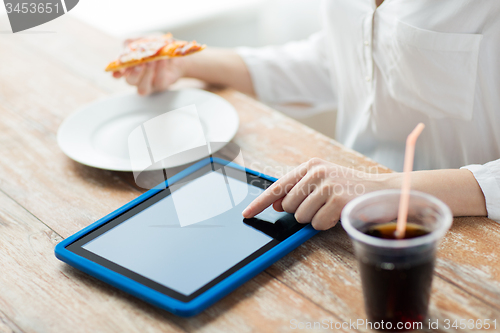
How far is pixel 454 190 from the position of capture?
718mm

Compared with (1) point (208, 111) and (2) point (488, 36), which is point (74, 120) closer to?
(1) point (208, 111)

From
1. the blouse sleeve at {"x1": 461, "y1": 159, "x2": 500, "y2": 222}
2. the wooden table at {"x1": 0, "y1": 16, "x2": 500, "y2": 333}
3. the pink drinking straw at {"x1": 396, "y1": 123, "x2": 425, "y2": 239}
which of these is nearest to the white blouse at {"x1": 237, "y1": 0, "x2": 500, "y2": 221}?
the blouse sleeve at {"x1": 461, "y1": 159, "x2": 500, "y2": 222}

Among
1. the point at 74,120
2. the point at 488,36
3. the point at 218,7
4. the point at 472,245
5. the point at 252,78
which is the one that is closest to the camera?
the point at 472,245

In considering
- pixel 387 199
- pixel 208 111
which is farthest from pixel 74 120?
pixel 387 199

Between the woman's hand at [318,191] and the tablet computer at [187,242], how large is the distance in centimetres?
2

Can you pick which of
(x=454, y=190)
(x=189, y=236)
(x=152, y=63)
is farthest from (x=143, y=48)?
(x=454, y=190)

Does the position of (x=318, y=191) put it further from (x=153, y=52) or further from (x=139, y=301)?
(x=153, y=52)

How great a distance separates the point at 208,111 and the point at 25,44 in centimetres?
84

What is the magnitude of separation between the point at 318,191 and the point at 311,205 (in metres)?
0.02

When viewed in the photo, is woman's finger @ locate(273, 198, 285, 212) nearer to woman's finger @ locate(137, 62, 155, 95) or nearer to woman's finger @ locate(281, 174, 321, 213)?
woman's finger @ locate(281, 174, 321, 213)

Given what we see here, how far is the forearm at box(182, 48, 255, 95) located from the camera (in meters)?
1.25

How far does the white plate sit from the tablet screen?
145 mm

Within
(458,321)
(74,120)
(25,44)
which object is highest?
(25,44)

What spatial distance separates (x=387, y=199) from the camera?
1.78 feet
